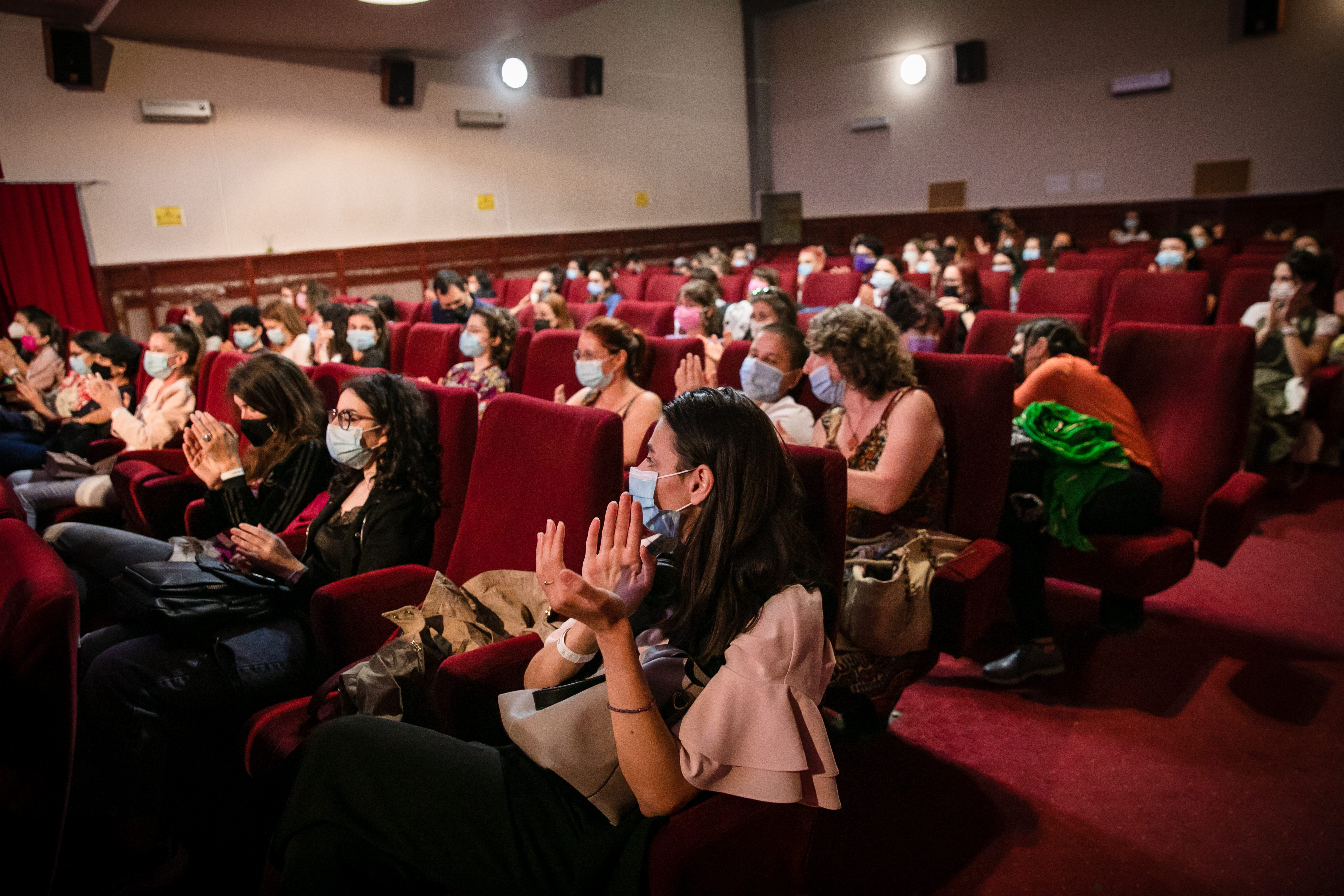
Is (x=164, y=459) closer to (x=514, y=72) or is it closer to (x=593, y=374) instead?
(x=593, y=374)

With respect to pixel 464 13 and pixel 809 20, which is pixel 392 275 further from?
pixel 809 20

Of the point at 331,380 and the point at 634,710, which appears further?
the point at 331,380

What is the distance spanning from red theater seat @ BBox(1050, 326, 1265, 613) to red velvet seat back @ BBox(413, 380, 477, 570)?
5.47 feet

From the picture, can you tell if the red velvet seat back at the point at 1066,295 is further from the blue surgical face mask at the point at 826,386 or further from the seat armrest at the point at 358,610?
the seat armrest at the point at 358,610

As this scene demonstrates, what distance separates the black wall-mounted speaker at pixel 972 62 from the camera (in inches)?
437

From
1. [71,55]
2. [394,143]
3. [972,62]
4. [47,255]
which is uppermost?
[972,62]

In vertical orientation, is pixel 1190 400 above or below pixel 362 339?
below

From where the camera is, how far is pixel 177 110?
819cm

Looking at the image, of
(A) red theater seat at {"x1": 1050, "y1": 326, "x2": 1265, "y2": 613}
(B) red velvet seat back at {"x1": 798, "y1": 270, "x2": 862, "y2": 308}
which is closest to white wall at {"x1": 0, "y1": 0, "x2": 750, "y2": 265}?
(B) red velvet seat back at {"x1": 798, "y1": 270, "x2": 862, "y2": 308}

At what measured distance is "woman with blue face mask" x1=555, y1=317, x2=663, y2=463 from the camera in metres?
2.84

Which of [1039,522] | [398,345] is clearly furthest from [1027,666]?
[398,345]

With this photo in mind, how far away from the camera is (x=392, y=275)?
1005cm

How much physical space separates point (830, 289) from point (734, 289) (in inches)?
32.6

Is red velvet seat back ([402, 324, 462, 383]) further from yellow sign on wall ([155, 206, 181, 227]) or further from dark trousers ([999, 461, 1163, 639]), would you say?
yellow sign on wall ([155, 206, 181, 227])
